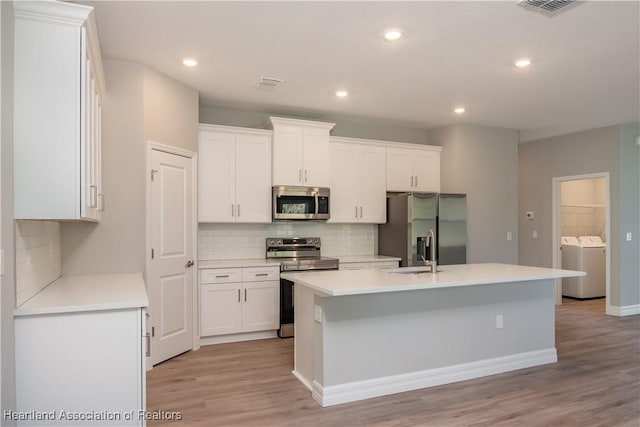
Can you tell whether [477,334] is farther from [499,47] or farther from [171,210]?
[171,210]

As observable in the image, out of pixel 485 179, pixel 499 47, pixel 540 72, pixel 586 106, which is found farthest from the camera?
pixel 485 179

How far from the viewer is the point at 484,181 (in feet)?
19.6

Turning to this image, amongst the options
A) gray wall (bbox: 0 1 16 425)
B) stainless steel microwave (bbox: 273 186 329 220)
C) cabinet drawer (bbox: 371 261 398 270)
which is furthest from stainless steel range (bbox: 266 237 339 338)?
gray wall (bbox: 0 1 16 425)

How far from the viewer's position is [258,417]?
2.79 m

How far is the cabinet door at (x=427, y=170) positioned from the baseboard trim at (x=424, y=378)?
8.78ft

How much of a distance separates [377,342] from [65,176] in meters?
A: 2.30

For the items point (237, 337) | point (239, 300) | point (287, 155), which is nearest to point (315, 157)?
point (287, 155)

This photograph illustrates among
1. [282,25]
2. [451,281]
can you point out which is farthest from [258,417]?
[282,25]

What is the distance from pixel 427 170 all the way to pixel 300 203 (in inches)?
78.2

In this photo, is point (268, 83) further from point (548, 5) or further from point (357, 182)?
point (548, 5)

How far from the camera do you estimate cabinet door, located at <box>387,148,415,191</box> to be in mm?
5703

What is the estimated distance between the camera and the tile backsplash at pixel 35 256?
7.24 feet

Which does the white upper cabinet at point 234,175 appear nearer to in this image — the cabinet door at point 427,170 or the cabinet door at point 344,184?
the cabinet door at point 344,184

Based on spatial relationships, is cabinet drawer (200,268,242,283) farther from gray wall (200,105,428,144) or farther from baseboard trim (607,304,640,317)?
baseboard trim (607,304,640,317)
